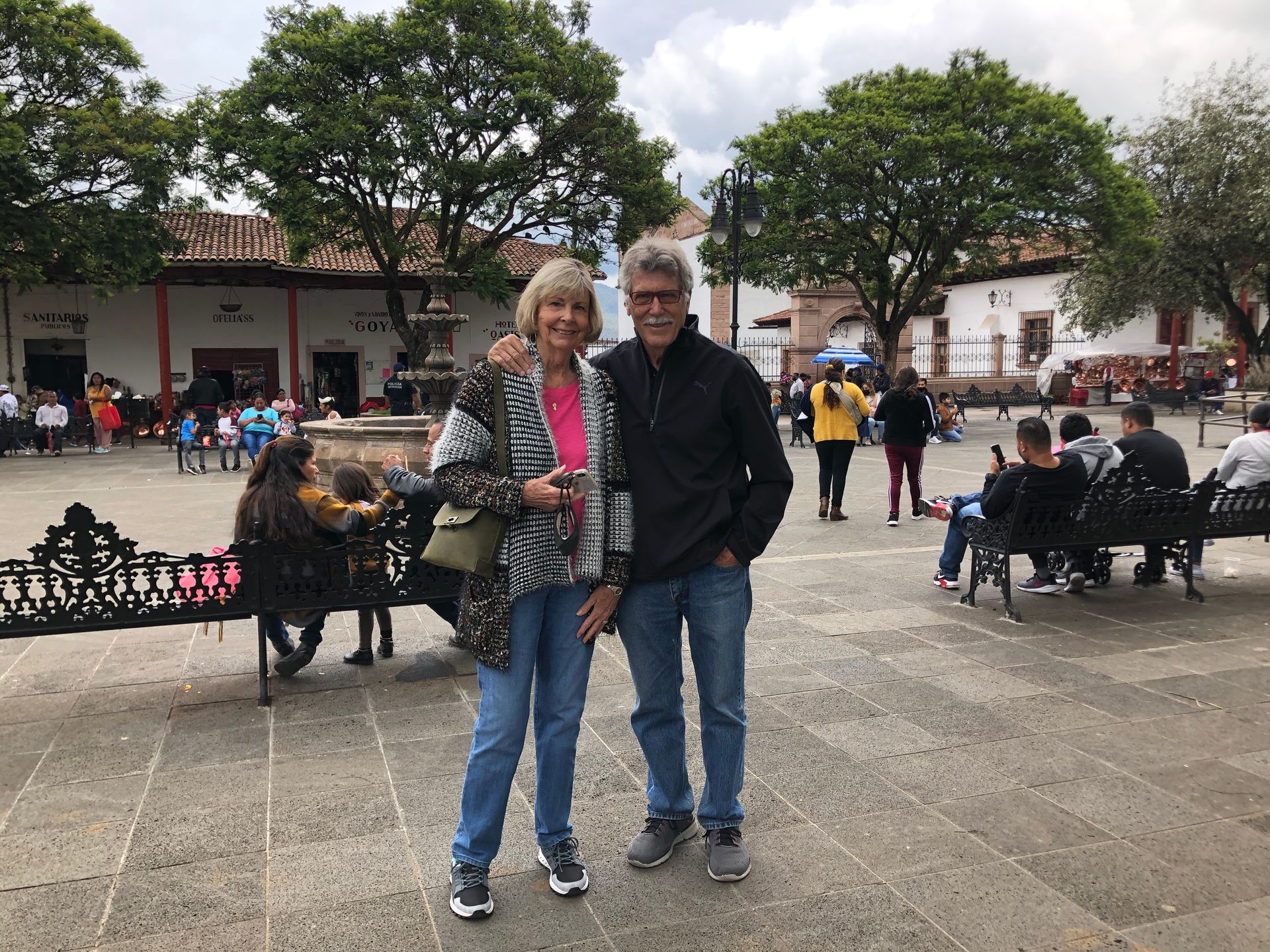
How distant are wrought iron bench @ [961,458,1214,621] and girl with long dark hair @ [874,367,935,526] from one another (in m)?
3.14

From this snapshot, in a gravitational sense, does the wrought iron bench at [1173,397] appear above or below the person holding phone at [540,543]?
above

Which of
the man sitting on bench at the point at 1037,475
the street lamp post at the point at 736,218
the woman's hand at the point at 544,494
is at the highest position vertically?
the street lamp post at the point at 736,218

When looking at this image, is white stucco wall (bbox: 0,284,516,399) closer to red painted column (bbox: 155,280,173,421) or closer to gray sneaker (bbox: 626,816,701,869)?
red painted column (bbox: 155,280,173,421)

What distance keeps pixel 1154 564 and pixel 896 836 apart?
4387 mm

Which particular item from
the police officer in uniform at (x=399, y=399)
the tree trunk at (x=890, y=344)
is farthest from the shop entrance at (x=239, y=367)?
the tree trunk at (x=890, y=344)

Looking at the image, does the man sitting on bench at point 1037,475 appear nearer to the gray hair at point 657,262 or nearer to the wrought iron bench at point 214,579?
the wrought iron bench at point 214,579

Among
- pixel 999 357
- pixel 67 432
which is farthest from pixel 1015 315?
pixel 67 432

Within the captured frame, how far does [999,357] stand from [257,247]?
87.1ft

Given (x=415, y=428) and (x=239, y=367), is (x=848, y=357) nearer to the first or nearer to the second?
(x=415, y=428)

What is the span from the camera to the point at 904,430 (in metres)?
9.43

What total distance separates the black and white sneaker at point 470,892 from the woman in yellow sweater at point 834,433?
24.9ft

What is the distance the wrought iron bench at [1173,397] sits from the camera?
89.0ft

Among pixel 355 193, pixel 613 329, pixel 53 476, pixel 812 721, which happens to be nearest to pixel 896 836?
pixel 812 721

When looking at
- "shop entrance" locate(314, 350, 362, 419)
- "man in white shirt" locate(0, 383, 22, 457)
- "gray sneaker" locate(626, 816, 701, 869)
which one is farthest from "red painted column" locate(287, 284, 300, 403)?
"gray sneaker" locate(626, 816, 701, 869)
